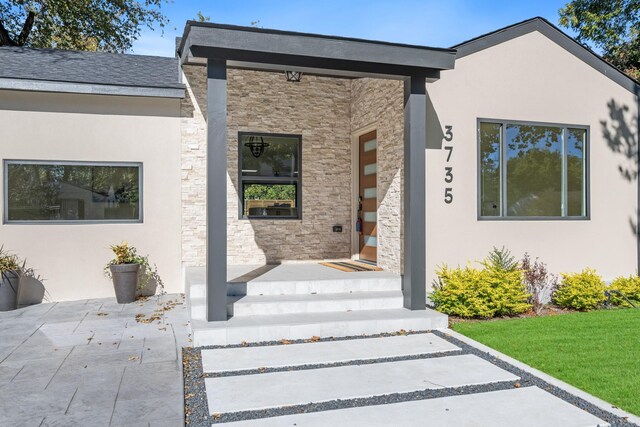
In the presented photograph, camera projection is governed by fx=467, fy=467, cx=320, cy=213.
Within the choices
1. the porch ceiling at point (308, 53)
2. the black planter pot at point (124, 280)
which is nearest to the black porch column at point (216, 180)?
the porch ceiling at point (308, 53)

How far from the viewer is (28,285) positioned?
23.5 ft

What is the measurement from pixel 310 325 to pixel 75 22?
15530 mm

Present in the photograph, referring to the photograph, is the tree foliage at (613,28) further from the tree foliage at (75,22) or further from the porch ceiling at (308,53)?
the tree foliage at (75,22)

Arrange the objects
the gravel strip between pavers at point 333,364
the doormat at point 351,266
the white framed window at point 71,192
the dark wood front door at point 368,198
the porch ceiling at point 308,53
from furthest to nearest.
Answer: the dark wood front door at point 368,198 → the doormat at point 351,266 → the white framed window at point 71,192 → the porch ceiling at point 308,53 → the gravel strip between pavers at point 333,364

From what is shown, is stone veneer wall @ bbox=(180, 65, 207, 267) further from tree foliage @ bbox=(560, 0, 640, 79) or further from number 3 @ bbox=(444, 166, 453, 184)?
tree foliage @ bbox=(560, 0, 640, 79)

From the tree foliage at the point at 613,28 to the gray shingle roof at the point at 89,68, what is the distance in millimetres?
12133

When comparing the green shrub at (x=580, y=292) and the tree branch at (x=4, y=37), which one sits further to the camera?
the tree branch at (x=4, y=37)

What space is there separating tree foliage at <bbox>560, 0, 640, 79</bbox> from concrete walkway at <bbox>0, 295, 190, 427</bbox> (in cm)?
1409

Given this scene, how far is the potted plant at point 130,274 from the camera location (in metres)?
7.14

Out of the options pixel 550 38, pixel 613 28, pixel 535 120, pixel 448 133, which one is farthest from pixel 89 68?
pixel 613 28

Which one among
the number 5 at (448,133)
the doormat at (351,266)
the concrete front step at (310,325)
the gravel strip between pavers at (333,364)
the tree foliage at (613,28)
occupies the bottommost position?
the gravel strip between pavers at (333,364)

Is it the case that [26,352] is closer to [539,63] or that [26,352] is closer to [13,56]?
[13,56]

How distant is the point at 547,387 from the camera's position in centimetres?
389

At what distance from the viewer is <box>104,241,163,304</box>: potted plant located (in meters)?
7.14
